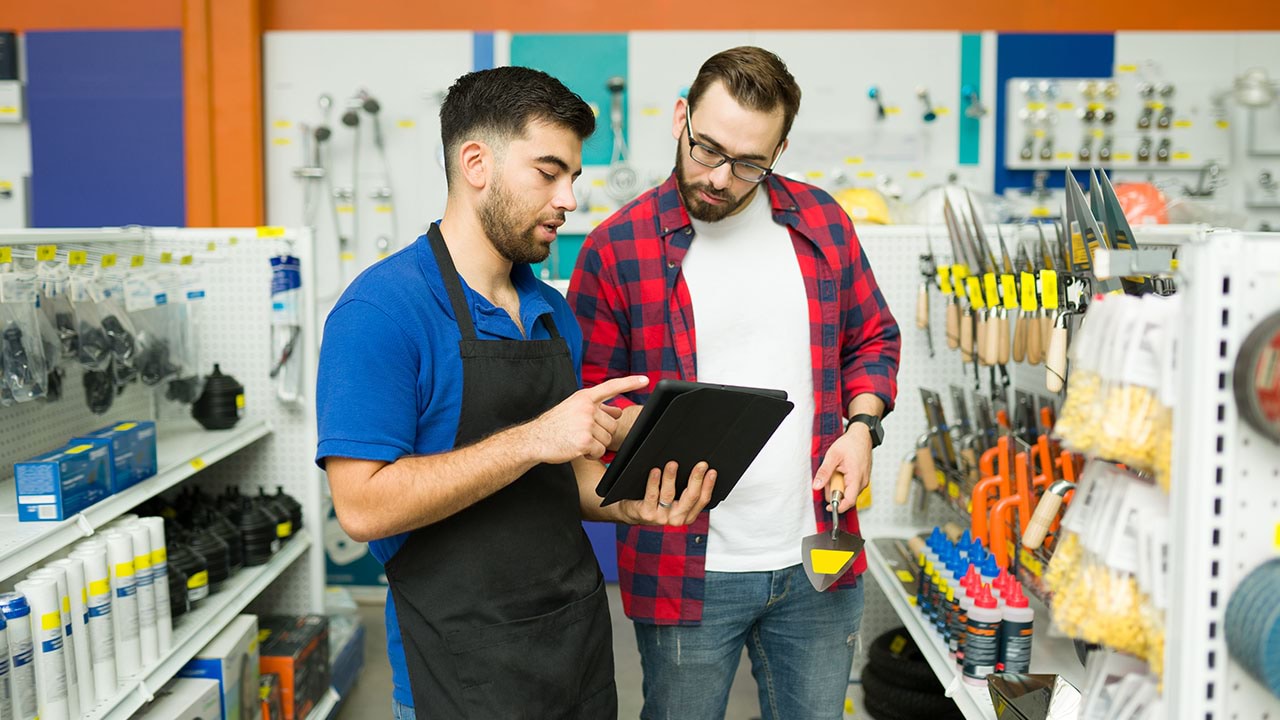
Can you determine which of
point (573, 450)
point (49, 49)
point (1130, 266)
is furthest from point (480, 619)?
point (49, 49)

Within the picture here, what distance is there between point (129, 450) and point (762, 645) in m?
1.59

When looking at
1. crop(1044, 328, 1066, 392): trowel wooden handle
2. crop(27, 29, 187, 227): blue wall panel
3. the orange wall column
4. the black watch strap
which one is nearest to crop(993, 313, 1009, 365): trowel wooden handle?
crop(1044, 328, 1066, 392): trowel wooden handle

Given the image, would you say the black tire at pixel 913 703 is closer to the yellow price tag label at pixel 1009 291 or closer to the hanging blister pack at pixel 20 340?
the yellow price tag label at pixel 1009 291

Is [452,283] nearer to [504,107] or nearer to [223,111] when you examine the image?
Result: [504,107]

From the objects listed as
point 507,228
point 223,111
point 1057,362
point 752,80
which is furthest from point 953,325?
point 223,111

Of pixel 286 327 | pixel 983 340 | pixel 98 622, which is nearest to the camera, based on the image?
pixel 98 622

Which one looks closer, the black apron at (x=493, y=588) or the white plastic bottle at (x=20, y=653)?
the black apron at (x=493, y=588)

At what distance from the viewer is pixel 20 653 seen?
1880mm

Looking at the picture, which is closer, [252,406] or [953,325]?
[953,325]

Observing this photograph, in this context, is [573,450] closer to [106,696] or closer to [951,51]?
[106,696]

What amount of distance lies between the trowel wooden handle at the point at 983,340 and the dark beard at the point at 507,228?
1.46 metres

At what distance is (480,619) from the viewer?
1562 millimetres

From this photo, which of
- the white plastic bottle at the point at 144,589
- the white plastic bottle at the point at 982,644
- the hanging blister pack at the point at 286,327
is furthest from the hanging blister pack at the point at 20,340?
the white plastic bottle at the point at 982,644

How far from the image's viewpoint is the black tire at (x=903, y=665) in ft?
10.1
